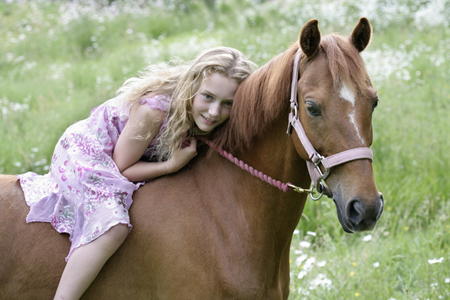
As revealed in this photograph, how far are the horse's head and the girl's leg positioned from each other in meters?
1.05

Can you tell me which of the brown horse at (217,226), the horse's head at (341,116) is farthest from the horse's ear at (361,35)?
the horse's head at (341,116)

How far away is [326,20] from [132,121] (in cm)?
794

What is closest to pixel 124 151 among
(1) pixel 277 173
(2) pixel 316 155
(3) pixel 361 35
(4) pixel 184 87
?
(4) pixel 184 87

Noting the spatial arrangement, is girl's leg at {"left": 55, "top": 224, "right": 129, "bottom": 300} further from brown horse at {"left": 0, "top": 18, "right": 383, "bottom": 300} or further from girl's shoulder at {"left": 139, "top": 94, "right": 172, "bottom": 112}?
girl's shoulder at {"left": 139, "top": 94, "right": 172, "bottom": 112}

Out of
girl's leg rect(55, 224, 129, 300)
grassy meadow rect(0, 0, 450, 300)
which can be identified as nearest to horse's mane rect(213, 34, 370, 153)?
girl's leg rect(55, 224, 129, 300)

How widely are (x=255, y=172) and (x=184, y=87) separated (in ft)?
1.98

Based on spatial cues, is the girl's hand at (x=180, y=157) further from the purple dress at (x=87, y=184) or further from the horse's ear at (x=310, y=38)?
the horse's ear at (x=310, y=38)

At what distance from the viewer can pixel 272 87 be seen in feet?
6.30

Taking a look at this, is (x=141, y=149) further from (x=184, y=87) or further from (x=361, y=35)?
(x=361, y=35)

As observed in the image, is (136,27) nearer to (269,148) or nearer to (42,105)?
(42,105)

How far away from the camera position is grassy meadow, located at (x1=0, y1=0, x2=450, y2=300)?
3.26 meters

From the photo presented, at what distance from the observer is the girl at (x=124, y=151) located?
205 cm

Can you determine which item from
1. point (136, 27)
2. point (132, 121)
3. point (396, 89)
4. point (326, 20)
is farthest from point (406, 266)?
point (136, 27)

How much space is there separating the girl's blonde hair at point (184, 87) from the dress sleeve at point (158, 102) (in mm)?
32
